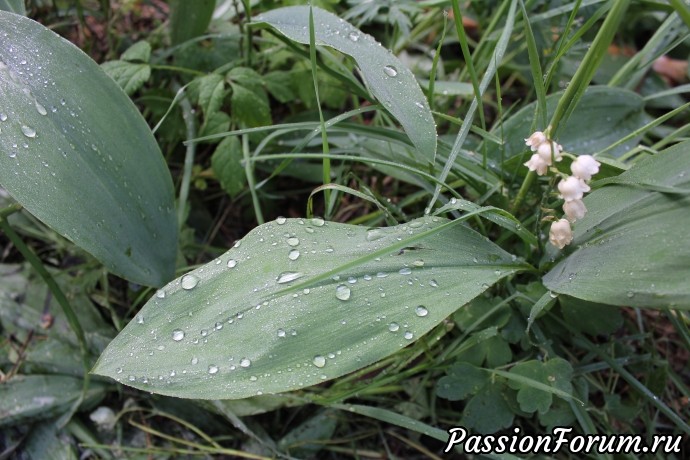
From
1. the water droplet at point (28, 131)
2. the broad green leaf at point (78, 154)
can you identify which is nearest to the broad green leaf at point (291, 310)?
the broad green leaf at point (78, 154)

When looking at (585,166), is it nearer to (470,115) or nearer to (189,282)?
(470,115)

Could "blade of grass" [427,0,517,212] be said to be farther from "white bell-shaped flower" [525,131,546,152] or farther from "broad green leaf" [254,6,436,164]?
"white bell-shaped flower" [525,131,546,152]

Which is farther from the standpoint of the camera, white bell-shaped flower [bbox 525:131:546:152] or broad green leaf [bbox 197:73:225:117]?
broad green leaf [bbox 197:73:225:117]

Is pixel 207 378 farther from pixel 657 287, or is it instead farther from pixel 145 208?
pixel 657 287

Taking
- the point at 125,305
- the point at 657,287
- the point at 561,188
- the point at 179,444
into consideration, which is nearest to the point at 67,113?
the point at 125,305

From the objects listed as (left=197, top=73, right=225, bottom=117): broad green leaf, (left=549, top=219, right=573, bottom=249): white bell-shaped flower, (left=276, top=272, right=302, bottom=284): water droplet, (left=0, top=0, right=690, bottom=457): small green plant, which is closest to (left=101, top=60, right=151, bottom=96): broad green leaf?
(left=0, top=0, right=690, bottom=457): small green plant

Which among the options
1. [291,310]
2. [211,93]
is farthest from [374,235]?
[211,93]

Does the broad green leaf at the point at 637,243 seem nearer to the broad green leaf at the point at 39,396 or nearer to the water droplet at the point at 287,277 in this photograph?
the water droplet at the point at 287,277

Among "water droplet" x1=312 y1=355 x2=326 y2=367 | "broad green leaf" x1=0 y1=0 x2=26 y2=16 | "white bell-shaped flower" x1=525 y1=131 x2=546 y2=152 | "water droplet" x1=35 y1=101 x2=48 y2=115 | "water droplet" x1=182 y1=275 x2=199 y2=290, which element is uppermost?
"broad green leaf" x1=0 y1=0 x2=26 y2=16
